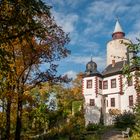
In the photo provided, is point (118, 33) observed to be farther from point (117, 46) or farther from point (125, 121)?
point (125, 121)

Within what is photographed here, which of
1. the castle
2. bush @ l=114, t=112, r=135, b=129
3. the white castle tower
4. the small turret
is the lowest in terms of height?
bush @ l=114, t=112, r=135, b=129

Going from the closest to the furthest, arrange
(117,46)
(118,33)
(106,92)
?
1. (106,92)
2. (117,46)
3. (118,33)

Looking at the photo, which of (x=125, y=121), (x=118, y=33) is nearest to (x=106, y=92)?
(x=125, y=121)

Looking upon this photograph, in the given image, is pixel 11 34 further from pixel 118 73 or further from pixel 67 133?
pixel 118 73

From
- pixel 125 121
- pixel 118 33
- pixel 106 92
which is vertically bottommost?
pixel 125 121

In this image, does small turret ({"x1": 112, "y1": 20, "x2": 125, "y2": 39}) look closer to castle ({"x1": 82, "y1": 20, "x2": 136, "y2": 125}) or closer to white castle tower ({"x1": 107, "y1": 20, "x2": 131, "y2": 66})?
white castle tower ({"x1": 107, "y1": 20, "x2": 131, "y2": 66})

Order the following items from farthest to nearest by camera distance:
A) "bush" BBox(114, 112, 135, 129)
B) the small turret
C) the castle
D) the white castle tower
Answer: the small turret → the white castle tower → the castle → "bush" BBox(114, 112, 135, 129)

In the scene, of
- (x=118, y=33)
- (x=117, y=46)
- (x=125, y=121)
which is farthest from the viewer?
(x=118, y=33)

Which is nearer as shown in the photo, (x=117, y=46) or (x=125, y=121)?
(x=125, y=121)

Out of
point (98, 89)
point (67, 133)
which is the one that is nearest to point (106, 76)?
point (98, 89)

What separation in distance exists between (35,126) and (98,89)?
37.2 feet

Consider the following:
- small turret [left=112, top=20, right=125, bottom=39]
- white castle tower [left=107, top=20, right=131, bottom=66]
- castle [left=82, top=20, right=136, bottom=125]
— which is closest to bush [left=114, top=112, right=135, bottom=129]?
castle [left=82, top=20, right=136, bottom=125]

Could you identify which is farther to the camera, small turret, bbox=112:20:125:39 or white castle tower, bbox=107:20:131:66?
small turret, bbox=112:20:125:39

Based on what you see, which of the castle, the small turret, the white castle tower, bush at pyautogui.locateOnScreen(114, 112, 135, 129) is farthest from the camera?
the small turret
